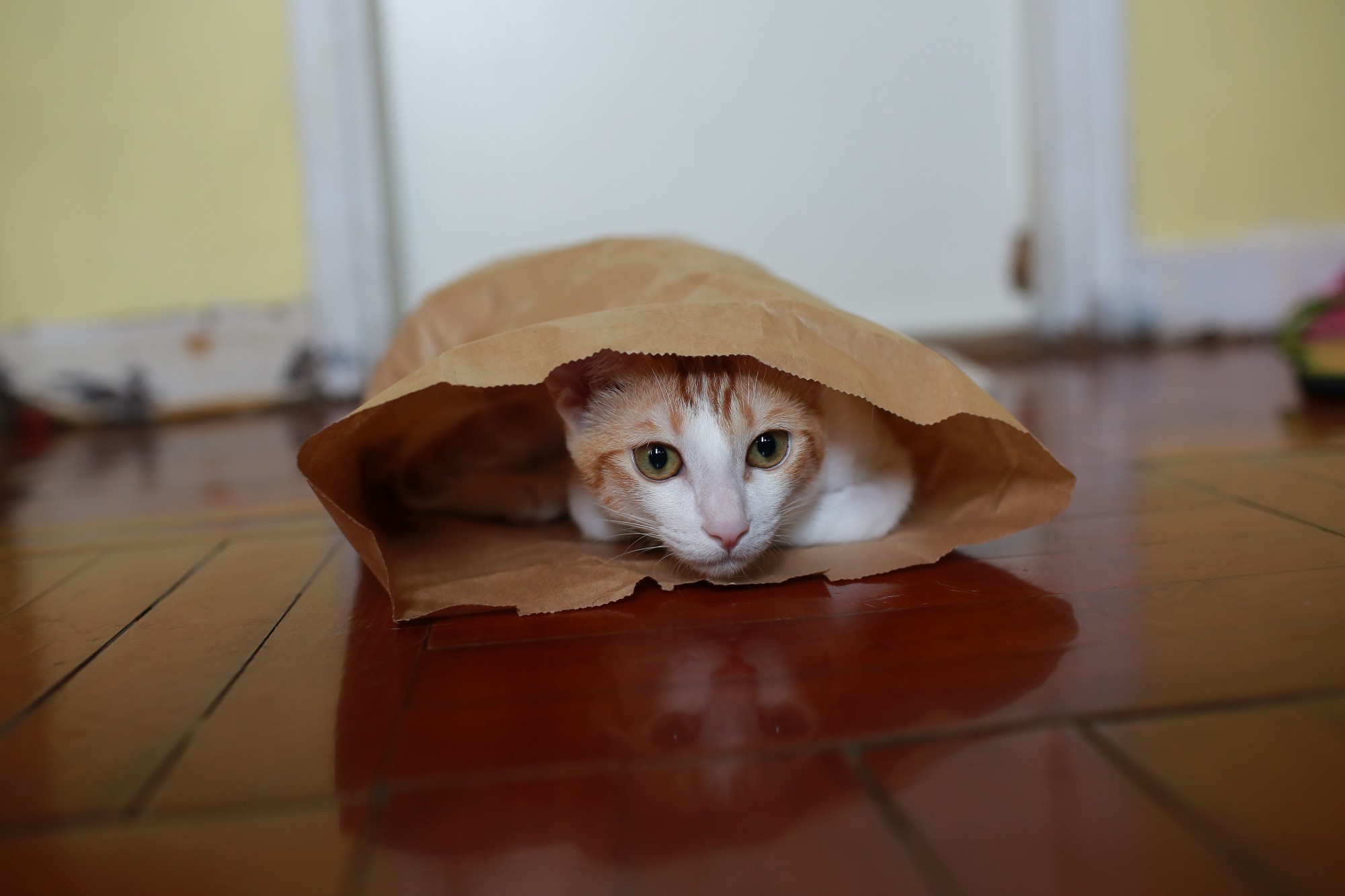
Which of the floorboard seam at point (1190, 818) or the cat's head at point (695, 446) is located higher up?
the cat's head at point (695, 446)

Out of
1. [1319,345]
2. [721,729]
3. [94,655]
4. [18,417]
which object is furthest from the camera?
[18,417]

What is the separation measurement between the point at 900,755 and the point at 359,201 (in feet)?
8.70

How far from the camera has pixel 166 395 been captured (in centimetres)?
286

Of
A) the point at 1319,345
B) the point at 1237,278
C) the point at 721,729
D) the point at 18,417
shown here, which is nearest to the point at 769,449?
the point at 721,729

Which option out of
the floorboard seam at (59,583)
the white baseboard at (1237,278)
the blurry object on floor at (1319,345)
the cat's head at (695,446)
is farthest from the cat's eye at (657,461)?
the white baseboard at (1237,278)

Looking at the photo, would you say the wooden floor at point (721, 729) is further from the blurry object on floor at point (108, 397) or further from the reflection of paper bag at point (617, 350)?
the blurry object on floor at point (108, 397)

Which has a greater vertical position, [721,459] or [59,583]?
[721,459]

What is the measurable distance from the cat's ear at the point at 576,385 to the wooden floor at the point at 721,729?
269mm

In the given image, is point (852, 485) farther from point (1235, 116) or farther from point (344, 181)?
point (1235, 116)

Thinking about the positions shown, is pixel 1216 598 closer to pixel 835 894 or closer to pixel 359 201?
pixel 835 894

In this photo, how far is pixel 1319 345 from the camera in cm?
199

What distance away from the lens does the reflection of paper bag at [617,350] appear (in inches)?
35.7

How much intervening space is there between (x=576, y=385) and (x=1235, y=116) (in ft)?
9.67

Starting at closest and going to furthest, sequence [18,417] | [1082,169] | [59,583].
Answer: [59,583] < [18,417] < [1082,169]
